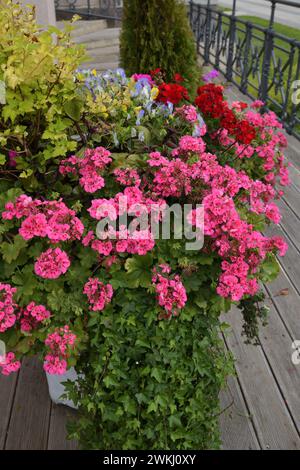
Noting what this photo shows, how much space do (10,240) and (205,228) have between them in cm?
66

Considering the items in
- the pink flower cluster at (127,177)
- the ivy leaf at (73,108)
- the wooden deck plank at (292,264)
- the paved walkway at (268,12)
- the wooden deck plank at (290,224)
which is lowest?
the paved walkway at (268,12)

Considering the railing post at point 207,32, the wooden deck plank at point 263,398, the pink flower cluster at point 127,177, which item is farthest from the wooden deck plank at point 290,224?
the railing post at point 207,32

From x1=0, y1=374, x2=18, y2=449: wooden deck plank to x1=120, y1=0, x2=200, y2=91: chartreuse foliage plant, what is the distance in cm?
252

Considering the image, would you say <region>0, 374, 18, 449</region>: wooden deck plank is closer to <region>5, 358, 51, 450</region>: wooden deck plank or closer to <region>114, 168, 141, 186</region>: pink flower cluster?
<region>5, 358, 51, 450</region>: wooden deck plank

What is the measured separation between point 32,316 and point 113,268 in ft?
1.03

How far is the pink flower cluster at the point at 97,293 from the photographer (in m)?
1.47

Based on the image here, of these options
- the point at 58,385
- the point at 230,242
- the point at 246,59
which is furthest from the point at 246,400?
the point at 246,59

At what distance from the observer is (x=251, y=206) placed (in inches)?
70.5

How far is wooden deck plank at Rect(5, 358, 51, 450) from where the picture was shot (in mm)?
1942

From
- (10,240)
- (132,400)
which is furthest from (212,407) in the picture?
(10,240)

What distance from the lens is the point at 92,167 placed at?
1.60 m

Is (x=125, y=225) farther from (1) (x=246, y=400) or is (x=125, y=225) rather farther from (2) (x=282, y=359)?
(2) (x=282, y=359)

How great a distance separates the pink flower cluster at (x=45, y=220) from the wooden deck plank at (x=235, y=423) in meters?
1.03

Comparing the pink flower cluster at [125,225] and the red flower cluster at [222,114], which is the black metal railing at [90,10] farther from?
the pink flower cluster at [125,225]
